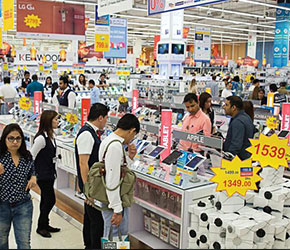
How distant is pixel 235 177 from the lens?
318 centimetres

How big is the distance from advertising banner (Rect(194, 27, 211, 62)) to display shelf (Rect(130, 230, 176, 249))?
14562mm

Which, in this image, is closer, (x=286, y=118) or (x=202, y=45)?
(x=286, y=118)

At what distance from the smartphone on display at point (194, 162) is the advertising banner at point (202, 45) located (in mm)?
14701

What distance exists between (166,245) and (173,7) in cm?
397

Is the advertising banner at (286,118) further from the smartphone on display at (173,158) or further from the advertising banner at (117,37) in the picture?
the advertising banner at (117,37)

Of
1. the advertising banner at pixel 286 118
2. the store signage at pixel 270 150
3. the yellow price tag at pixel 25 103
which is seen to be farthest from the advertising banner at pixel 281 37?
the store signage at pixel 270 150

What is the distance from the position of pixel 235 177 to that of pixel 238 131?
3.78ft

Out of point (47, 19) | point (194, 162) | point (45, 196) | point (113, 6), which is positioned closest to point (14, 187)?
point (45, 196)

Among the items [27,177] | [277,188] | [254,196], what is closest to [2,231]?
[27,177]

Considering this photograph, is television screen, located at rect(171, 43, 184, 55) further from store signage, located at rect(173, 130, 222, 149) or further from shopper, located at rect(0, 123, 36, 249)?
shopper, located at rect(0, 123, 36, 249)

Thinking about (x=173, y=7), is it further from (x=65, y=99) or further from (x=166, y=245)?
(x=166, y=245)

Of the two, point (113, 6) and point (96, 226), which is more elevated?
point (113, 6)

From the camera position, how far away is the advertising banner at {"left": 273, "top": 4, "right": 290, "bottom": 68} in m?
18.2

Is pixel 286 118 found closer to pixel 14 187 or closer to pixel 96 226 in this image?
pixel 96 226
